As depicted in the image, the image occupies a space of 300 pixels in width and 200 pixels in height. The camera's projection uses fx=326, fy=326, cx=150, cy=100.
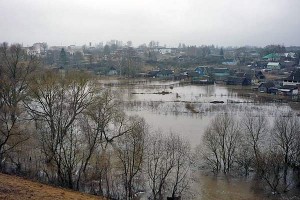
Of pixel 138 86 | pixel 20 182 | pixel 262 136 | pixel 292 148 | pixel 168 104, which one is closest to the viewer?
pixel 20 182

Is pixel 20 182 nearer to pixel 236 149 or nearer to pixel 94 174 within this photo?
pixel 94 174

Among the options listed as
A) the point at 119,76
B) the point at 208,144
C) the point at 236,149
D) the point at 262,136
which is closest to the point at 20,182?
the point at 208,144

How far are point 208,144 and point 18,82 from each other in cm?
1115

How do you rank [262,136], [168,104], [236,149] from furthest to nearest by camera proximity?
[168,104], [262,136], [236,149]

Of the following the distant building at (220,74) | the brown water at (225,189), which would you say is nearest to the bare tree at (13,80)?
the brown water at (225,189)

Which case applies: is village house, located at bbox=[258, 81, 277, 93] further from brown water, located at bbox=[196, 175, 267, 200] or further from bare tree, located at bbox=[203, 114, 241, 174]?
brown water, located at bbox=[196, 175, 267, 200]

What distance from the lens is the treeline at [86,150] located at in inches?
419

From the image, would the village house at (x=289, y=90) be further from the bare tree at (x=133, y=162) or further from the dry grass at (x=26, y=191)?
the dry grass at (x=26, y=191)

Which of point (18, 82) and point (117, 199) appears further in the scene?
point (18, 82)

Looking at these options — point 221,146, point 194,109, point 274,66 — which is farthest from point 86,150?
point 274,66

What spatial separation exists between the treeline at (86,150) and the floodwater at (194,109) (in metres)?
1.16

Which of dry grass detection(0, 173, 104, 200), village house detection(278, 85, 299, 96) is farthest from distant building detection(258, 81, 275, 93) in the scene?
dry grass detection(0, 173, 104, 200)

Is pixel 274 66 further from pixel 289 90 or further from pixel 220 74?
pixel 289 90

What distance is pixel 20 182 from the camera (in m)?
8.28
